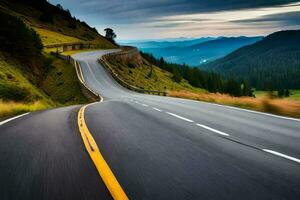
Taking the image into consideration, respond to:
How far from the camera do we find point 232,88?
153125 mm

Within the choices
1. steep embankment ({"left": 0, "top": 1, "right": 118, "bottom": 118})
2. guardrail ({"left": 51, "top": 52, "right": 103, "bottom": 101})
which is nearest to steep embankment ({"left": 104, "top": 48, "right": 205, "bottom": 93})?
guardrail ({"left": 51, "top": 52, "right": 103, "bottom": 101})

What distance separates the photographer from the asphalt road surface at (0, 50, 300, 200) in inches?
183

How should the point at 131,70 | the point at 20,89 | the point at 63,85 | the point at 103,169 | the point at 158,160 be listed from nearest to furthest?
the point at 103,169
the point at 158,160
the point at 20,89
the point at 63,85
the point at 131,70

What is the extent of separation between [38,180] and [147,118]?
7481 mm

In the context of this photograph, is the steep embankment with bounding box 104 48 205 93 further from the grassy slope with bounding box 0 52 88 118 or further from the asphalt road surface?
the asphalt road surface

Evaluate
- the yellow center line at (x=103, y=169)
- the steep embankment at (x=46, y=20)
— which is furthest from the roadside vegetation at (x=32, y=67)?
the steep embankment at (x=46, y=20)

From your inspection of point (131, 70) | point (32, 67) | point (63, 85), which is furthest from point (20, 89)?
point (131, 70)

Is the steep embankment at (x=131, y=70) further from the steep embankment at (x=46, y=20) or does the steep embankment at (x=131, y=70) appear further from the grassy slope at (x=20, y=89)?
the grassy slope at (x=20, y=89)

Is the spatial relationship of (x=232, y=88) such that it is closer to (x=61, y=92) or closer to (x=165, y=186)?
(x=61, y=92)

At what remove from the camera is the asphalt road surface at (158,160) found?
4652mm

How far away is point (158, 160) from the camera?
6.23 meters

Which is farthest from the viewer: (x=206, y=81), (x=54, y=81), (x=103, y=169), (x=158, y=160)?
(x=206, y=81)

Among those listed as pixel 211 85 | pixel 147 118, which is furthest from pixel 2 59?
pixel 211 85

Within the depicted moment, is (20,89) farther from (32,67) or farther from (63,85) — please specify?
(32,67)
